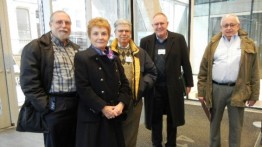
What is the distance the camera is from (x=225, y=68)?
2.19m

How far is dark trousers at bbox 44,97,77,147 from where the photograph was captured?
1.73m

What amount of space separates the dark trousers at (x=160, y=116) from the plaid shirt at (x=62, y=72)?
1037 millimetres

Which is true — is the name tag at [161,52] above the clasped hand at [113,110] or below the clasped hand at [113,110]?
above

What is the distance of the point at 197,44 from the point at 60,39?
3909mm

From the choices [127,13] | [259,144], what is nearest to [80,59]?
[259,144]

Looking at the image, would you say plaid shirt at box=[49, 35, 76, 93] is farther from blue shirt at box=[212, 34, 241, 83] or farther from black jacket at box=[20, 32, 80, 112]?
blue shirt at box=[212, 34, 241, 83]

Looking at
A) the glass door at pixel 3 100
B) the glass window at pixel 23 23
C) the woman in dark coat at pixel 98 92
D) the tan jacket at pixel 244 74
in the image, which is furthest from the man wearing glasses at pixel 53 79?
the glass window at pixel 23 23

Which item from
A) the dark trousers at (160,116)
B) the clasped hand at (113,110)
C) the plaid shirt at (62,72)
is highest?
the plaid shirt at (62,72)

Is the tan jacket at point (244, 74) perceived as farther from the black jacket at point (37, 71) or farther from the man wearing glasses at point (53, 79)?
the black jacket at point (37, 71)

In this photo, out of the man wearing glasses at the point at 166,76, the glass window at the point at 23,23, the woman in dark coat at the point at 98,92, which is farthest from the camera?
the glass window at the point at 23,23

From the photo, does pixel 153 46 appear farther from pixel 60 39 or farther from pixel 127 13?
pixel 127 13

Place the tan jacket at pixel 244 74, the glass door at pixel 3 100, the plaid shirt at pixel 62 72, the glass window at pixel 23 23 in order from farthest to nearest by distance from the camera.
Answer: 1. the glass window at pixel 23 23
2. the glass door at pixel 3 100
3. the tan jacket at pixel 244 74
4. the plaid shirt at pixel 62 72

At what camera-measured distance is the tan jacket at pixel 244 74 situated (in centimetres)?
212

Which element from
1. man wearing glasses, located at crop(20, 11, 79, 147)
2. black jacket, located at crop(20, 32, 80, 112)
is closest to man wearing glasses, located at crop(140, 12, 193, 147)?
man wearing glasses, located at crop(20, 11, 79, 147)
